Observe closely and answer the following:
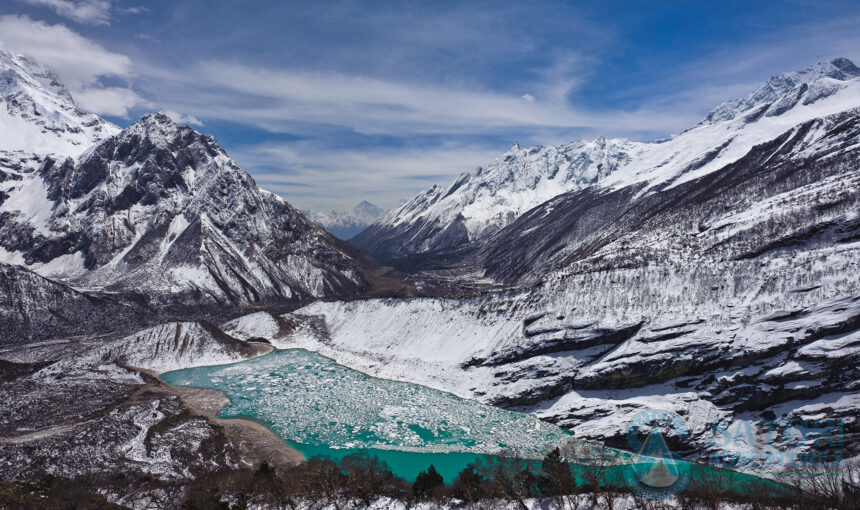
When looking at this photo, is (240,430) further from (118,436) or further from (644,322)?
(644,322)

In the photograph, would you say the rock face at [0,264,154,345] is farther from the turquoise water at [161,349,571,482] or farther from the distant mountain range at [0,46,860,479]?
the turquoise water at [161,349,571,482]

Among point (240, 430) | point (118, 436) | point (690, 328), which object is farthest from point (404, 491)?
point (690, 328)

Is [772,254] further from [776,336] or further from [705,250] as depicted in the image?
[776,336]

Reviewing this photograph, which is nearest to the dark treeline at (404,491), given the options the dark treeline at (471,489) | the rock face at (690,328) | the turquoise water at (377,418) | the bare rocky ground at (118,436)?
the dark treeline at (471,489)

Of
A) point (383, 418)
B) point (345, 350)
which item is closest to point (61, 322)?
point (345, 350)

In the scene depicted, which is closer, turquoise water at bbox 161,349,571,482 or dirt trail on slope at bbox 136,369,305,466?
dirt trail on slope at bbox 136,369,305,466

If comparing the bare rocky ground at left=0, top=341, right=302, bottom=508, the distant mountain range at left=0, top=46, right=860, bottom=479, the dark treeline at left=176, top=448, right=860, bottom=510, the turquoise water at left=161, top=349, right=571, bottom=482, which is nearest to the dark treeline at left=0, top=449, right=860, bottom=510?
the dark treeline at left=176, top=448, right=860, bottom=510

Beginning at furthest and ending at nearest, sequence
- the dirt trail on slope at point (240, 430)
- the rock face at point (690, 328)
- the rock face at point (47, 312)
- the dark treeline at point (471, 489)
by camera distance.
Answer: the rock face at point (47, 312)
the dirt trail on slope at point (240, 430)
the rock face at point (690, 328)
the dark treeline at point (471, 489)

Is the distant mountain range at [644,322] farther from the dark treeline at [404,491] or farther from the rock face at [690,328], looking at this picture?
the dark treeline at [404,491]
